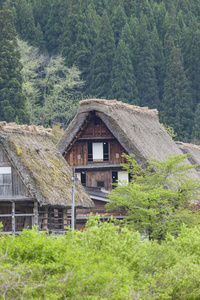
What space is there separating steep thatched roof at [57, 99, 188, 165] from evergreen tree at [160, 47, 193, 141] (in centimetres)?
2635

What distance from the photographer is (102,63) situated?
7250 centimetres

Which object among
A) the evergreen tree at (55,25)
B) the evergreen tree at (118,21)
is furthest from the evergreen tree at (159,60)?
the evergreen tree at (55,25)

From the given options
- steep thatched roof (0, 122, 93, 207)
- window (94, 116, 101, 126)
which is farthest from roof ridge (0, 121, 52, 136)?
window (94, 116, 101, 126)

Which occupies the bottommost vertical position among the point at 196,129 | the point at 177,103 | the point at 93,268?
the point at 93,268

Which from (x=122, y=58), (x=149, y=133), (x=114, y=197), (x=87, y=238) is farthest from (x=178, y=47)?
(x=87, y=238)

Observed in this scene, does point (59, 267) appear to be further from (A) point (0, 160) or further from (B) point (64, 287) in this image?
(A) point (0, 160)

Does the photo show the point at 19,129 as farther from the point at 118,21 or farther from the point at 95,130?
the point at 118,21

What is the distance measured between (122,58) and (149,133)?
102 ft

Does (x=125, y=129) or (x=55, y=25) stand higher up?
(x=55, y=25)

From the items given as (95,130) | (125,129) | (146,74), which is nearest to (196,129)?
(146,74)

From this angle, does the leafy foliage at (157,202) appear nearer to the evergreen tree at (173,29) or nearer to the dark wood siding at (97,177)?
the dark wood siding at (97,177)

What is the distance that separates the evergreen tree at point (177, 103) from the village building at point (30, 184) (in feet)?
126

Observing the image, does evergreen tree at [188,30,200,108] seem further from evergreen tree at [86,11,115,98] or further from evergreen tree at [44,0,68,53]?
evergreen tree at [44,0,68,53]

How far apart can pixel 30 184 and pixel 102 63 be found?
45.6m
